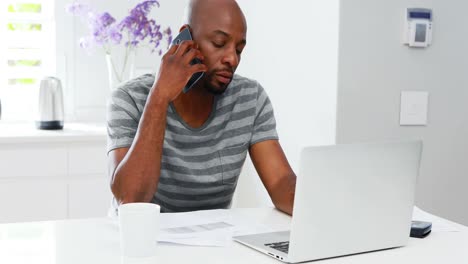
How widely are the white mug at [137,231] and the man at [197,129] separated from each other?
0.37 meters

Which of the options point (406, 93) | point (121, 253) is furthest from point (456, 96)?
point (121, 253)

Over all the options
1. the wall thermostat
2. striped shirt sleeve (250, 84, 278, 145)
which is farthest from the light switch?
striped shirt sleeve (250, 84, 278, 145)

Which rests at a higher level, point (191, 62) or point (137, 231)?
point (191, 62)

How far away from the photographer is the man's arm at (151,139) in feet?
4.84

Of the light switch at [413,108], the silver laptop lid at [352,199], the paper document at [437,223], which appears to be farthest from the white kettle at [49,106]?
the silver laptop lid at [352,199]

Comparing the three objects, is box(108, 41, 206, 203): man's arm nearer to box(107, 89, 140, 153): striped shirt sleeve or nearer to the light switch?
box(107, 89, 140, 153): striped shirt sleeve

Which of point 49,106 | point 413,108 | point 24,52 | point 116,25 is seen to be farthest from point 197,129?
point 24,52

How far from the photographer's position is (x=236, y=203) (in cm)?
300

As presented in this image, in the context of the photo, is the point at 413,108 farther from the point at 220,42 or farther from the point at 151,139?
the point at 151,139

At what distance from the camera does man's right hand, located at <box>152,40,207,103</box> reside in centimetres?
156

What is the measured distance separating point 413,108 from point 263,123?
62 cm

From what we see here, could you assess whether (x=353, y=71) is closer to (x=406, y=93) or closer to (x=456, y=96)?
(x=406, y=93)

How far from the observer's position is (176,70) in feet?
5.15

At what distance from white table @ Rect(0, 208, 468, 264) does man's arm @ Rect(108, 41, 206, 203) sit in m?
0.15
